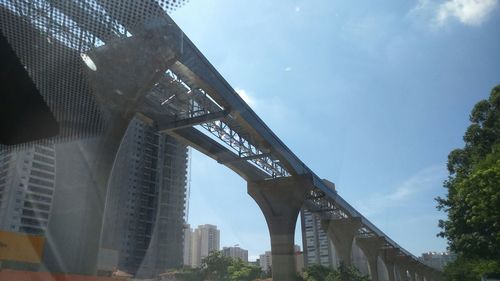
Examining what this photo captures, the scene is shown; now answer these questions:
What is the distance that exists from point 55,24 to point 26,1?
1.05 meters

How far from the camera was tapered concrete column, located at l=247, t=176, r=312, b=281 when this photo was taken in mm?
30969

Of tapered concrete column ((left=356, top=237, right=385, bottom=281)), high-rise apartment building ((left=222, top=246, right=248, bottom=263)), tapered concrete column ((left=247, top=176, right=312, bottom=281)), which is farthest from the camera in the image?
high-rise apartment building ((left=222, top=246, right=248, bottom=263))

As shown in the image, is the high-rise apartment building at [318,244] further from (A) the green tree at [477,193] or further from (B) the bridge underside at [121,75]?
(B) the bridge underside at [121,75]

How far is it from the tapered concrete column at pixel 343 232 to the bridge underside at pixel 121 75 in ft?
67.5

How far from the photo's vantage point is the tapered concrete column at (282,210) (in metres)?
31.0

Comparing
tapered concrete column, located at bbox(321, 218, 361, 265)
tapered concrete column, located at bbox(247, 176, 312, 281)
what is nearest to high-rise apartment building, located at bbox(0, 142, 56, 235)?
tapered concrete column, located at bbox(247, 176, 312, 281)

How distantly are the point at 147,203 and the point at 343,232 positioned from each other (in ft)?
81.0

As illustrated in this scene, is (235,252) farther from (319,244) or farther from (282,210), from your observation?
(282,210)

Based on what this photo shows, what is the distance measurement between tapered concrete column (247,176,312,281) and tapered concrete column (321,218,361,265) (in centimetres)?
1423

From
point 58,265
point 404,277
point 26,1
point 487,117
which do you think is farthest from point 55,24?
point 404,277

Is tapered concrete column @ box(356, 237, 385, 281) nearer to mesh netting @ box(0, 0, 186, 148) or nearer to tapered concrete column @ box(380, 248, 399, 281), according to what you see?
tapered concrete column @ box(380, 248, 399, 281)

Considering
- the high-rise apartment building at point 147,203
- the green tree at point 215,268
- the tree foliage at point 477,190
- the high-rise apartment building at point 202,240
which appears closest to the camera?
the tree foliage at point 477,190

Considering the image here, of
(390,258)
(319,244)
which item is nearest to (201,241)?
(319,244)

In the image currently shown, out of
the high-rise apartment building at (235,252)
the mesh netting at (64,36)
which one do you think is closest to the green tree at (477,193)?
the mesh netting at (64,36)
